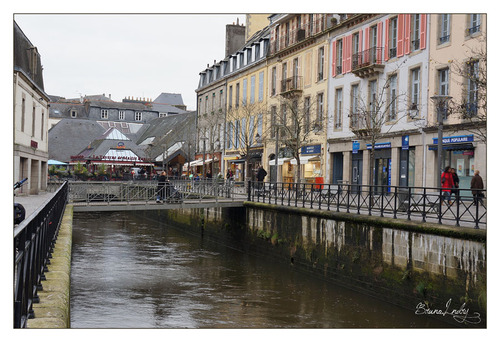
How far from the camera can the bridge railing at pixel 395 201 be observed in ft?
42.9

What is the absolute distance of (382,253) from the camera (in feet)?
51.4

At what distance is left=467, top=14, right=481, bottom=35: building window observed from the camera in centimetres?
2255

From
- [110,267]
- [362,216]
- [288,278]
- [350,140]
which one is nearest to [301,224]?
[288,278]

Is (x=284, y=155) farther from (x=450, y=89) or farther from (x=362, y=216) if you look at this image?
(x=362, y=216)

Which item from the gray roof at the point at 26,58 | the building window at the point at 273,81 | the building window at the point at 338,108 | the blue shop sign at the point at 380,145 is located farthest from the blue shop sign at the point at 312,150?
the gray roof at the point at 26,58

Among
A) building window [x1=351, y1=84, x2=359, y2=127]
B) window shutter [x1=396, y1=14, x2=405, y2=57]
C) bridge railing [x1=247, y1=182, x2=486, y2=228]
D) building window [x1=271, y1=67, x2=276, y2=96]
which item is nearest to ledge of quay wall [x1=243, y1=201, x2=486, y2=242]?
bridge railing [x1=247, y1=182, x2=486, y2=228]

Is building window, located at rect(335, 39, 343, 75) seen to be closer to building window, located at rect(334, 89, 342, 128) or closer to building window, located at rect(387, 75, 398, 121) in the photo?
building window, located at rect(334, 89, 342, 128)

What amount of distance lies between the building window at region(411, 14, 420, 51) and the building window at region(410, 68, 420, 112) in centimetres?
99

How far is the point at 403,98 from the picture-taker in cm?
2752

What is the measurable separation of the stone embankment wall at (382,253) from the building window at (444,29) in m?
9.44

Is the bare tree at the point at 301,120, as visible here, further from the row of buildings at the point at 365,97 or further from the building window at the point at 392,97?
the building window at the point at 392,97

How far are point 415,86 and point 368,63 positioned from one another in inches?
130

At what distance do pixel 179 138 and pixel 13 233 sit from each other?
57658 millimetres

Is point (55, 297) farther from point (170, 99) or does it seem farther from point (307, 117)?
point (170, 99)
